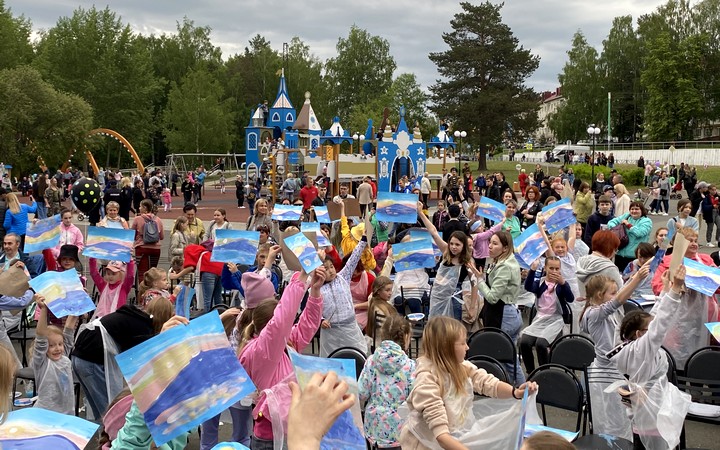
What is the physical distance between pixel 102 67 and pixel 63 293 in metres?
55.9

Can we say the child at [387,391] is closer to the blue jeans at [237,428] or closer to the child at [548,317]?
the blue jeans at [237,428]

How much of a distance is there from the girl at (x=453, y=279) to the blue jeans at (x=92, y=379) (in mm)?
3574

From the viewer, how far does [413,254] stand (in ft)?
30.1

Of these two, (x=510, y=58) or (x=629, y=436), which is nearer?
(x=629, y=436)

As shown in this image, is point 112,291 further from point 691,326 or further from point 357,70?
point 357,70

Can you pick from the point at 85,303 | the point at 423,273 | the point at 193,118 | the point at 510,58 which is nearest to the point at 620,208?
the point at 423,273

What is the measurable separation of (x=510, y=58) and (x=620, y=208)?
4834cm

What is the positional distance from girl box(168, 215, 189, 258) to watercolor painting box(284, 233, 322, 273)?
510 cm

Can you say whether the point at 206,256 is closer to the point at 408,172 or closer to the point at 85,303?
the point at 85,303

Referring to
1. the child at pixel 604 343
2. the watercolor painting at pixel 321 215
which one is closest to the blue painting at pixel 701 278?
the child at pixel 604 343

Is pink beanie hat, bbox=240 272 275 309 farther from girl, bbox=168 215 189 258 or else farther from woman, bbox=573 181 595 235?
woman, bbox=573 181 595 235

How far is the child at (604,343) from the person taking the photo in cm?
543

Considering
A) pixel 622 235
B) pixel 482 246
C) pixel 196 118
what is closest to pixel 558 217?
pixel 482 246

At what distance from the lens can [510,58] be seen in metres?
59.7
